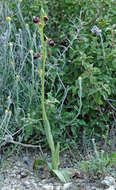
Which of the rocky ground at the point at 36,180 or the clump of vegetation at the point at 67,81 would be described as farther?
the clump of vegetation at the point at 67,81

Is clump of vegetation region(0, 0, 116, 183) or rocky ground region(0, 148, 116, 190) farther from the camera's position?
clump of vegetation region(0, 0, 116, 183)

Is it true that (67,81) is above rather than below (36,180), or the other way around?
above

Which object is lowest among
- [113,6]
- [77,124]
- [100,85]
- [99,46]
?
[77,124]

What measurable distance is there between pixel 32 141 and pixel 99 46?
3.58 feet

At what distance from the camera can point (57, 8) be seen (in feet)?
11.6

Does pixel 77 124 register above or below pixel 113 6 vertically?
below

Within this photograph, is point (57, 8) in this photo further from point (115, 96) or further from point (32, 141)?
point (32, 141)

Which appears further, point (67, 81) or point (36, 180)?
point (67, 81)

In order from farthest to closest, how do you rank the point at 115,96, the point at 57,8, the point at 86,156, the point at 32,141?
the point at 57,8, the point at 115,96, the point at 32,141, the point at 86,156

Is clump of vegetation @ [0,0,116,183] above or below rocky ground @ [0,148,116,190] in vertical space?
above

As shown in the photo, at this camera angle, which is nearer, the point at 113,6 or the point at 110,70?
the point at 110,70

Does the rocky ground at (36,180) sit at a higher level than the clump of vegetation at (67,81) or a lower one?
lower

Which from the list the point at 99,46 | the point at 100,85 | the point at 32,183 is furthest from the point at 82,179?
the point at 99,46

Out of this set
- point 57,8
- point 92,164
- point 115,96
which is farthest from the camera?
point 57,8
